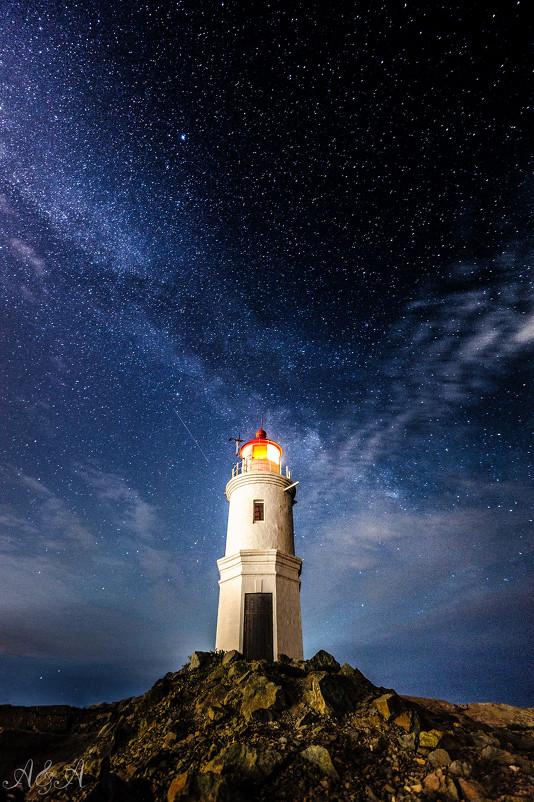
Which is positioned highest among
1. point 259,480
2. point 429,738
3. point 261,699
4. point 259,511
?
point 259,480

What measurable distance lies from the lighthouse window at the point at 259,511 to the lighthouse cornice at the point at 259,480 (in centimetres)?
98

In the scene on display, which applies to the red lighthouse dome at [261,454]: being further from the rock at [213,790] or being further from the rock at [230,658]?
the rock at [213,790]

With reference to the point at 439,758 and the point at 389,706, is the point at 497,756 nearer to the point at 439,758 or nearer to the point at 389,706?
the point at 439,758

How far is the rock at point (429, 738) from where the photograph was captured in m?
8.76

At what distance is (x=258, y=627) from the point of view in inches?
662

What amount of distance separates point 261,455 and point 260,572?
706cm

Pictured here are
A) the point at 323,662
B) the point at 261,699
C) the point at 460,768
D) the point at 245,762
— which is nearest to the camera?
the point at 460,768

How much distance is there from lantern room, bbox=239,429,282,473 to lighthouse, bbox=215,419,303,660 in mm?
689

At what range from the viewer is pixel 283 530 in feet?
64.5

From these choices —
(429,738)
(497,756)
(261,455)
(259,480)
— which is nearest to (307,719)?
(429,738)

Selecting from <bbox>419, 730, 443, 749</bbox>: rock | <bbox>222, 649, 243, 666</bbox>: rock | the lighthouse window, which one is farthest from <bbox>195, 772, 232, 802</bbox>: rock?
the lighthouse window

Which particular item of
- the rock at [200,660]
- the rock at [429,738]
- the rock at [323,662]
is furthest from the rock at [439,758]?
the rock at [200,660]

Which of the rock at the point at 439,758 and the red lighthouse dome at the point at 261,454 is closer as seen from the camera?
the rock at the point at 439,758

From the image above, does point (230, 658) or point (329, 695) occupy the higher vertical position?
point (230, 658)
